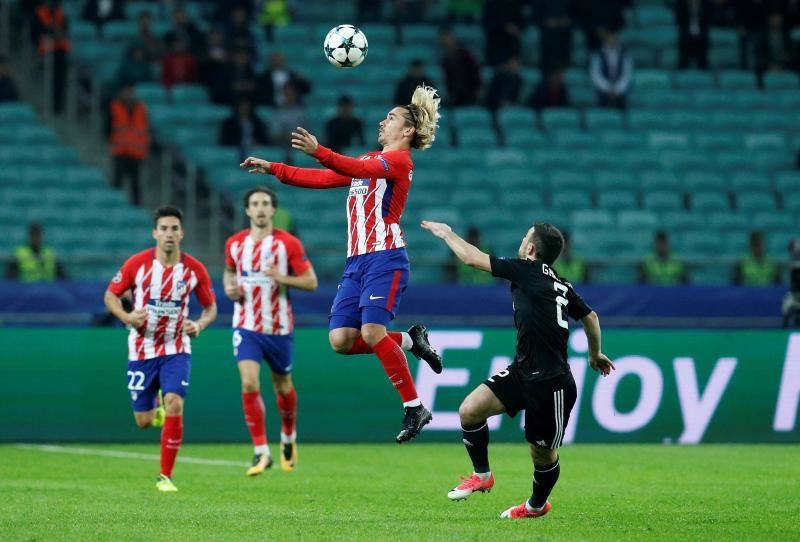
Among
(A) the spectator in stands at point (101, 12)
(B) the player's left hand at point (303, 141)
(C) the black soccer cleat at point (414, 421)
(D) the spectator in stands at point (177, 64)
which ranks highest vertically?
(A) the spectator in stands at point (101, 12)

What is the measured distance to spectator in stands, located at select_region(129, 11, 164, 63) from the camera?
67.4ft

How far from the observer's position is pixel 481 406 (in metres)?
8.55

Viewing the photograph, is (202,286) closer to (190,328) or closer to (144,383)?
(190,328)

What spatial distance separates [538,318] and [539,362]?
0.85 feet

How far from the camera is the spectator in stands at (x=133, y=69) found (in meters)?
20.2

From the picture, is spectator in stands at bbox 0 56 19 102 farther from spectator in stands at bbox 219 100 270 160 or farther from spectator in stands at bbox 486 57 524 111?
spectator in stands at bbox 486 57 524 111

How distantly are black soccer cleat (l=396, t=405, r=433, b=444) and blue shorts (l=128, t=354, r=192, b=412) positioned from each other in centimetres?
200

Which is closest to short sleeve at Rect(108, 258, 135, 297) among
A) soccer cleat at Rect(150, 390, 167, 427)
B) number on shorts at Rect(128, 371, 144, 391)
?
number on shorts at Rect(128, 371, 144, 391)

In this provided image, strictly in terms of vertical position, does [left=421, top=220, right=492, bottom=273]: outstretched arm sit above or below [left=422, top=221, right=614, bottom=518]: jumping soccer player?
above

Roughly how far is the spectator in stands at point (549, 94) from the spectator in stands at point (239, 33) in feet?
14.4

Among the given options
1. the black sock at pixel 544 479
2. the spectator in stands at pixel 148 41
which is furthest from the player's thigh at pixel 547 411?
the spectator in stands at pixel 148 41

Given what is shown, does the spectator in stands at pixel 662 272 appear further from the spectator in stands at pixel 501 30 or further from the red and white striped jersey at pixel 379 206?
the red and white striped jersey at pixel 379 206

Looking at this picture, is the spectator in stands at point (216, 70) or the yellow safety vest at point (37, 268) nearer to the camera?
the yellow safety vest at point (37, 268)

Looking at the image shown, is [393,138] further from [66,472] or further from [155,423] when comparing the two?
[66,472]
